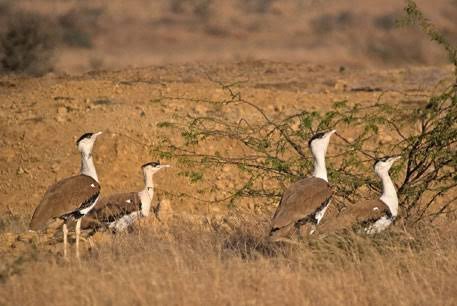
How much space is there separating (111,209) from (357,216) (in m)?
3.53

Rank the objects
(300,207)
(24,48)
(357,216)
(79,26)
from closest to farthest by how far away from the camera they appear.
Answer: (300,207)
(357,216)
(24,48)
(79,26)

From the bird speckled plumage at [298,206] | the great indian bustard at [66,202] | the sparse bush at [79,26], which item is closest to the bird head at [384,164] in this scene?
the bird speckled plumage at [298,206]

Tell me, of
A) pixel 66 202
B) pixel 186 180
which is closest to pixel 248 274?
pixel 66 202

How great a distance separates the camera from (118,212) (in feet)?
42.4

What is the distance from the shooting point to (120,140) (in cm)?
1861

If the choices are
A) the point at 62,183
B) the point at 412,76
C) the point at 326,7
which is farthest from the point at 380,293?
the point at 326,7

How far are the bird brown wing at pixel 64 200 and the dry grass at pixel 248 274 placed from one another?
0.54m

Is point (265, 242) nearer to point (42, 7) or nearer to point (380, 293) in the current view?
point (380, 293)

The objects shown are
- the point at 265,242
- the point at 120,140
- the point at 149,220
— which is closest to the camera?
the point at 265,242

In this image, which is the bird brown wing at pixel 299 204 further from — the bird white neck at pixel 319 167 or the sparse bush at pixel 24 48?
the sparse bush at pixel 24 48

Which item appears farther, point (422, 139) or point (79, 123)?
point (79, 123)

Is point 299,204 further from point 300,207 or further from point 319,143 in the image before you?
point 319,143

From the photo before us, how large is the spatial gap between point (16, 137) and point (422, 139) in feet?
30.2

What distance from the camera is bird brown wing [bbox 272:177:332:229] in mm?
10133
